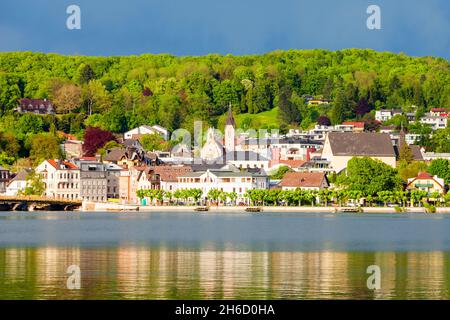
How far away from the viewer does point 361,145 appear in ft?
394

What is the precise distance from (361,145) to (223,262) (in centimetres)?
8313

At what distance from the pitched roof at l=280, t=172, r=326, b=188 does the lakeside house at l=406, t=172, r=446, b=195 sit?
23.4ft

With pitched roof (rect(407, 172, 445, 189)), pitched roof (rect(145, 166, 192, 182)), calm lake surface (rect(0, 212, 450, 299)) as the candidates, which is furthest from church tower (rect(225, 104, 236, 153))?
calm lake surface (rect(0, 212, 450, 299))

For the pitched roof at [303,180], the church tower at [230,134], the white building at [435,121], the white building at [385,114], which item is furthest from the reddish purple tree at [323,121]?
the pitched roof at [303,180]

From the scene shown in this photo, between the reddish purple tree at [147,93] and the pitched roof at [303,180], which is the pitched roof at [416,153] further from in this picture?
the reddish purple tree at [147,93]

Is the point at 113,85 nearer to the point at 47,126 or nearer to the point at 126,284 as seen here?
the point at 47,126

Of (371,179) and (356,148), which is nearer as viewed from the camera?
(371,179)

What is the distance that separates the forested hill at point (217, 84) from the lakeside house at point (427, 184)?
2269 inches

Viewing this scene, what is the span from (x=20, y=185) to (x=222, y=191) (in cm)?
1955

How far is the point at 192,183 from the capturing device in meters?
105

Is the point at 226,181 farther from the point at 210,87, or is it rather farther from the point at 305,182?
the point at 210,87

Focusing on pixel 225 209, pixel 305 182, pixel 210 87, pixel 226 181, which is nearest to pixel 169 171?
pixel 226 181
